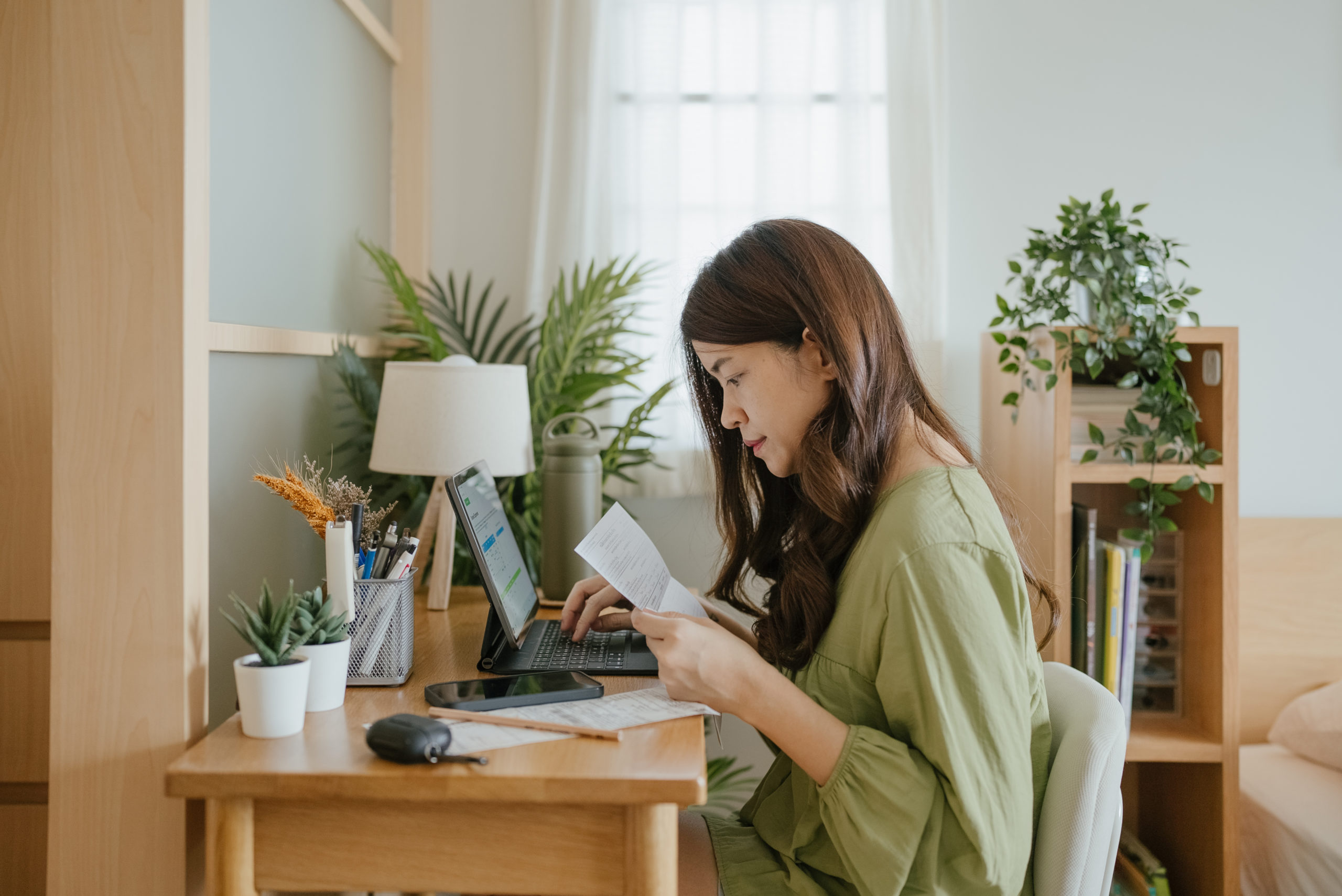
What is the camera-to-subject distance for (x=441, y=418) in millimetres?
1736

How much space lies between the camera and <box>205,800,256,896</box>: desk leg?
100 cm

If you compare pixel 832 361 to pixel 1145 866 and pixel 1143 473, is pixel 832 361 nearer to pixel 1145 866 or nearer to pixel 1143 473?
pixel 1143 473

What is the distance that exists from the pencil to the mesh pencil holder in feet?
0.55

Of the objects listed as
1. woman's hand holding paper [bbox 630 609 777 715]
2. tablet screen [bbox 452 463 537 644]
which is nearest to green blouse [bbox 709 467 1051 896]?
woman's hand holding paper [bbox 630 609 777 715]

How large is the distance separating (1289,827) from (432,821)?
1704mm

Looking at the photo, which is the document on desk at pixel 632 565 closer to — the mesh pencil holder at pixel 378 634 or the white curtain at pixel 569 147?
the mesh pencil holder at pixel 378 634

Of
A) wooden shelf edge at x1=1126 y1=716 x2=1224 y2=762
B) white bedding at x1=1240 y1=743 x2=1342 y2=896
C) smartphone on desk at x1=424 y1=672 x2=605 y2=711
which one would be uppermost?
smartphone on desk at x1=424 y1=672 x2=605 y2=711

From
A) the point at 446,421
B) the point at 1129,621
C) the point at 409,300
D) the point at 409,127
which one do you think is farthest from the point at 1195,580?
the point at 409,127

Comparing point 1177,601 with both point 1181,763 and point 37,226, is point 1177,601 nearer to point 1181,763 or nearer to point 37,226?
point 1181,763

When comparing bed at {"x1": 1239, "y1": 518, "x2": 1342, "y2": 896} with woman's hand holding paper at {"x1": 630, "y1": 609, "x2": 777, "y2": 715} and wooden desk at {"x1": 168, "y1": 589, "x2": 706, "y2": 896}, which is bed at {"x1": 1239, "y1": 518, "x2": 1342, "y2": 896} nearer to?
woman's hand holding paper at {"x1": 630, "y1": 609, "x2": 777, "y2": 715}

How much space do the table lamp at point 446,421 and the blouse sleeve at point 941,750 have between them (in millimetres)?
949

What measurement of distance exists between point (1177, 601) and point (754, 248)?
4.49 ft

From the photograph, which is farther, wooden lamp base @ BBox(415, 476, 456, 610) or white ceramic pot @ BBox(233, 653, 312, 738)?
wooden lamp base @ BBox(415, 476, 456, 610)

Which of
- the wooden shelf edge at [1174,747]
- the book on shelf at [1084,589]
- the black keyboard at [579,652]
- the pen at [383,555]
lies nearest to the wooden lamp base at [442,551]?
the black keyboard at [579,652]
